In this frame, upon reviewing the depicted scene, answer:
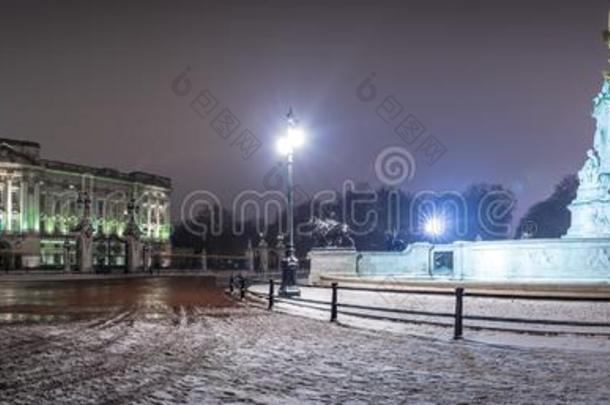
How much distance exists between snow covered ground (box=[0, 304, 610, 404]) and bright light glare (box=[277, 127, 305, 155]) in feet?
42.1

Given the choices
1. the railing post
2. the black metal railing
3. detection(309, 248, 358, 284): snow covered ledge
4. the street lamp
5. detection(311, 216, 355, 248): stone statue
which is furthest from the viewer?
detection(311, 216, 355, 248): stone statue

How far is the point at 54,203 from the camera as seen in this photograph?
147000 mm

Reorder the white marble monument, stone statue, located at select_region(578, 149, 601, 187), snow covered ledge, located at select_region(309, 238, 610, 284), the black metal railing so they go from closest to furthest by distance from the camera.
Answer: the black metal railing, snow covered ledge, located at select_region(309, 238, 610, 284), the white marble monument, stone statue, located at select_region(578, 149, 601, 187)

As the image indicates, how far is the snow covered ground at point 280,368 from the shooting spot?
994 cm

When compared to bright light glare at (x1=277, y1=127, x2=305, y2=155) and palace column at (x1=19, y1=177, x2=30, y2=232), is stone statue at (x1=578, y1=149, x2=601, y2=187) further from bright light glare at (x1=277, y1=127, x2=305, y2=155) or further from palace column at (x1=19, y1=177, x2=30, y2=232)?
palace column at (x1=19, y1=177, x2=30, y2=232)

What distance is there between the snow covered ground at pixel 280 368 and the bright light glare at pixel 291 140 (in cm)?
1285

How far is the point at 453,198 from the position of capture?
118625 mm

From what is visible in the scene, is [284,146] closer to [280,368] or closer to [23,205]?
[280,368]

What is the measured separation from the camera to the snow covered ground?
9938 mm

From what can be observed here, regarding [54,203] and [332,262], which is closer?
[332,262]

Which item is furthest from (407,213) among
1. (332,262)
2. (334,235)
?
(332,262)

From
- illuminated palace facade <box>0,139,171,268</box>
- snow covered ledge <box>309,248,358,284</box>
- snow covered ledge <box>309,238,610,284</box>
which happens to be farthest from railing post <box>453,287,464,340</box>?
illuminated palace facade <box>0,139,171,268</box>

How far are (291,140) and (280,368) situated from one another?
1857cm

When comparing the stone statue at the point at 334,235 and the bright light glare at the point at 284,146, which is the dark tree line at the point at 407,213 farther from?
the bright light glare at the point at 284,146
